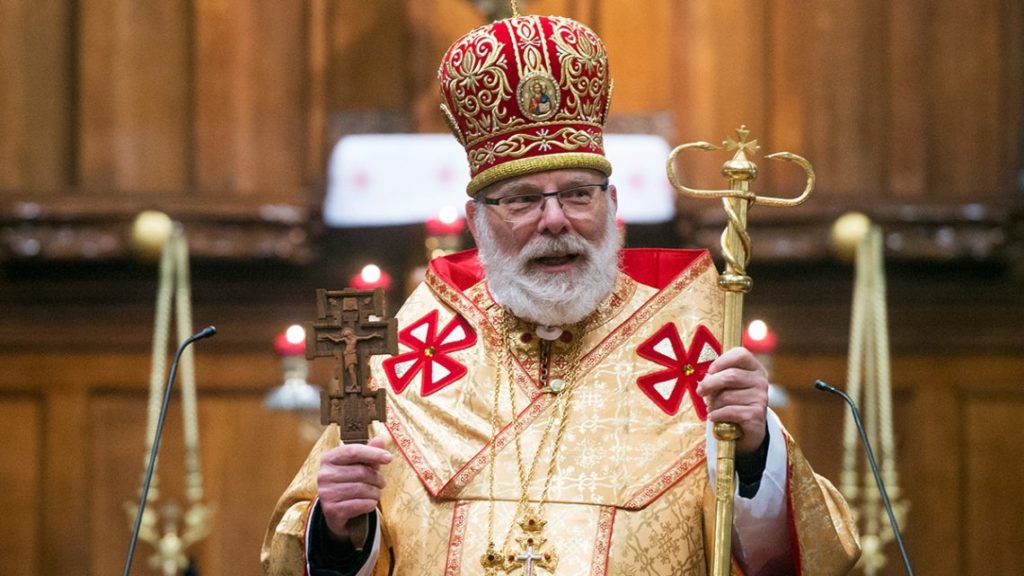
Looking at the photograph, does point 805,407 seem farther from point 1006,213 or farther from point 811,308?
point 1006,213

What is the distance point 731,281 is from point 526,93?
1.01 metres

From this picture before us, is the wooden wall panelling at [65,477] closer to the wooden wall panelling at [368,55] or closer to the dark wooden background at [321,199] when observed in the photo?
→ the dark wooden background at [321,199]

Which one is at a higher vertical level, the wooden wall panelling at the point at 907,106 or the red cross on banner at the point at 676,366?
the wooden wall panelling at the point at 907,106

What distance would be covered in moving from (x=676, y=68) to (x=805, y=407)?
4.81ft

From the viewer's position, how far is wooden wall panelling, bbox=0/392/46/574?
7.70m

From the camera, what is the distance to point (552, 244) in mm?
4742

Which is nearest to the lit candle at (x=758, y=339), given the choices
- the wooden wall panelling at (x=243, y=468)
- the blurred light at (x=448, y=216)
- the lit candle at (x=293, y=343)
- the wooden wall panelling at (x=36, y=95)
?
the blurred light at (x=448, y=216)

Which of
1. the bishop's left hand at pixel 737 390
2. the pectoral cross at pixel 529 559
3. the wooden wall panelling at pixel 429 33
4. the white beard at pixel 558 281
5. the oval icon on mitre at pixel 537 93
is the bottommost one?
the pectoral cross at pixel 529 559

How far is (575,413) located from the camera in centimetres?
475

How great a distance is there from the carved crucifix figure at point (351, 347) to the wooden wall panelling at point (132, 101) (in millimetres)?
3704

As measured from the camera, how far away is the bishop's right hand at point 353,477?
4.27 meters

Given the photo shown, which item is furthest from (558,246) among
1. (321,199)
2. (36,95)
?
(36,95)

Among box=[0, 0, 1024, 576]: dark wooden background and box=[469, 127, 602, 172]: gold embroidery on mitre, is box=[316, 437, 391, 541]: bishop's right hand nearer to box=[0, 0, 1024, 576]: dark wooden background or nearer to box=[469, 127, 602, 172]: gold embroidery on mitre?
box=[469, 127, 602, 172]: gold embroidery on mitre

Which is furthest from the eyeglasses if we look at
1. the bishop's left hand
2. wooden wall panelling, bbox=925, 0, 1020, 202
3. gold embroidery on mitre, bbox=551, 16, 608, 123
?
wooden wall panelling, bbox=925, 0, 1020, 202
